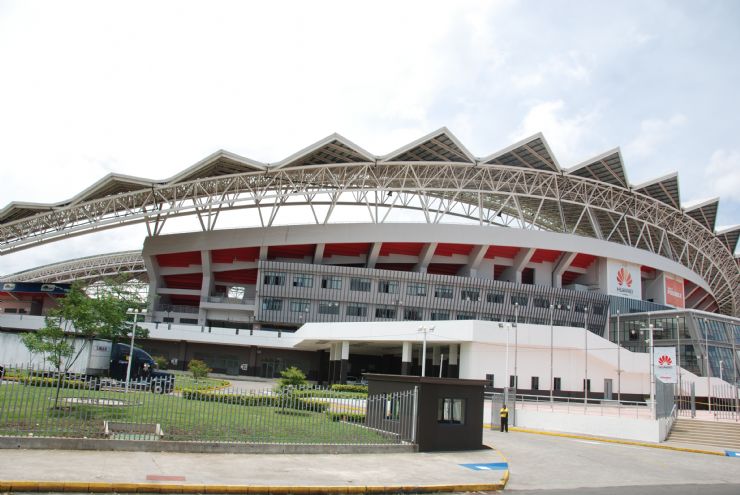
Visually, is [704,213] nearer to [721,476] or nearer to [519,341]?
[519,341]

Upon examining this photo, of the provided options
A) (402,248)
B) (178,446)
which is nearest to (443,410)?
(178,446)

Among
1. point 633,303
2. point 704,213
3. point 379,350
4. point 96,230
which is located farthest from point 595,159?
point 96,230

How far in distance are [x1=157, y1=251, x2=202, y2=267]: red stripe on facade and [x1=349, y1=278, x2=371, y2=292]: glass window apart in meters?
18.8

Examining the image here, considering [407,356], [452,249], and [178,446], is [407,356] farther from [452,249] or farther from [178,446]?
[178,446]

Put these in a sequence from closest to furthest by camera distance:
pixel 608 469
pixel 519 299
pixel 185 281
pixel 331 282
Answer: pixel 608 469 < pixel 331 282 < pixel 519 299 < pixel 185 281

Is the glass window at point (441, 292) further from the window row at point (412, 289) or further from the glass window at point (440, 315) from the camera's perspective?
the glass window at point (440, 315)

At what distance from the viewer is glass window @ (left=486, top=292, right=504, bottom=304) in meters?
71.2

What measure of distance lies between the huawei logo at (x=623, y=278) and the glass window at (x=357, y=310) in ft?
108

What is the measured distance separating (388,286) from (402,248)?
539 cm

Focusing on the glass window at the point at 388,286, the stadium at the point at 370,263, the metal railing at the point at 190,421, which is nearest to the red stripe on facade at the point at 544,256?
the stadium at the point at 370,263

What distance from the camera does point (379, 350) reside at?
221 ft

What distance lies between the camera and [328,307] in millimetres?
68250

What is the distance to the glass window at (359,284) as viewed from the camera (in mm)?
68500

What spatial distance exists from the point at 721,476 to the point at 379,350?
4941cm
